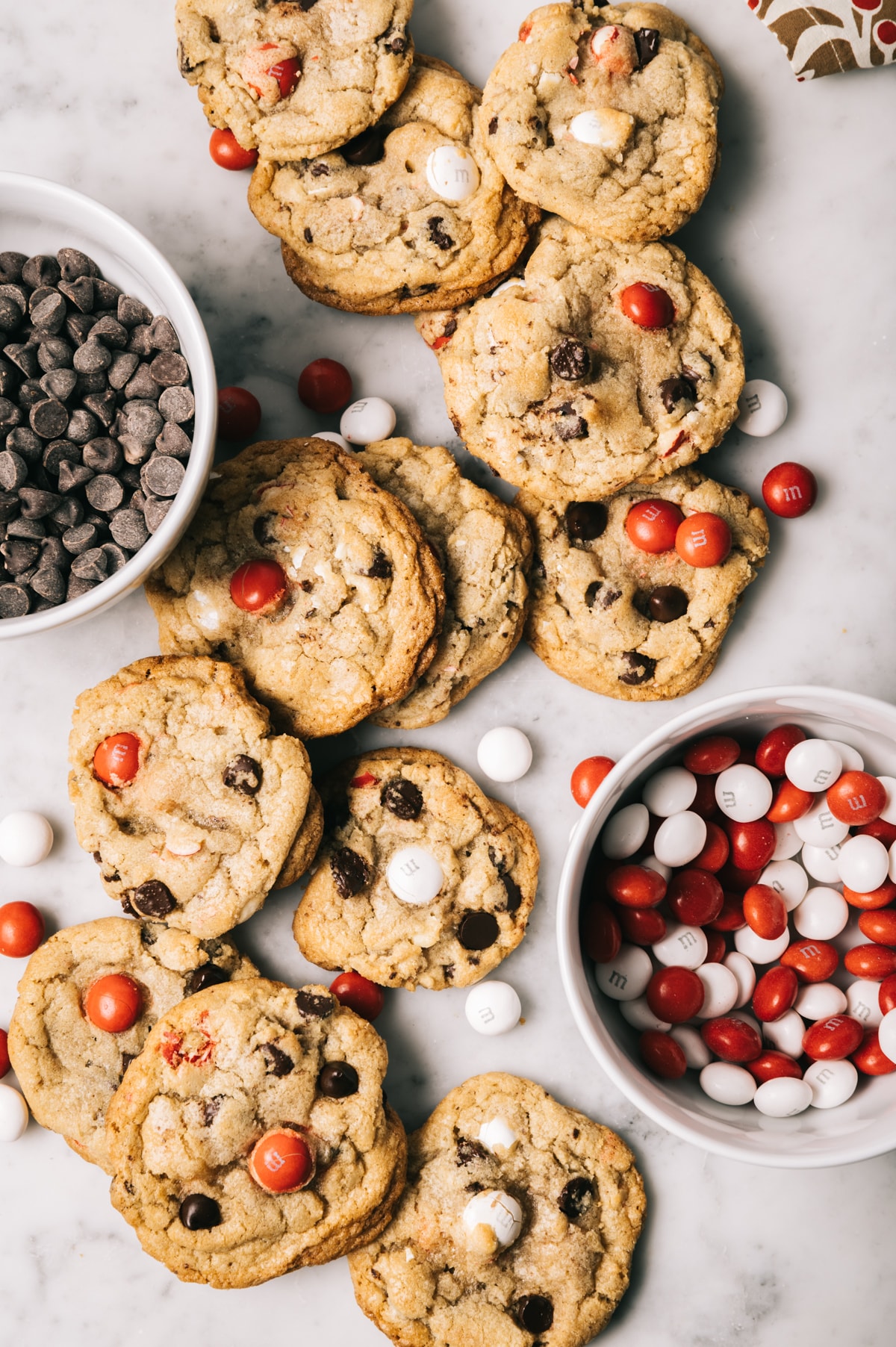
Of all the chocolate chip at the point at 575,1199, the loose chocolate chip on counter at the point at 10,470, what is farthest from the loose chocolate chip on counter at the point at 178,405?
the chocolate chip at the point at 575,1199

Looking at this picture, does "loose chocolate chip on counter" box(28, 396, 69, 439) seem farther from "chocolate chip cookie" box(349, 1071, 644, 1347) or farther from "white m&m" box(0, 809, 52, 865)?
"chocolate chip cookie" box(349, 1071, 644, 1347)

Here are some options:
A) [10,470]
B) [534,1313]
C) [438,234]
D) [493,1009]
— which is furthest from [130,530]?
[534,1313]

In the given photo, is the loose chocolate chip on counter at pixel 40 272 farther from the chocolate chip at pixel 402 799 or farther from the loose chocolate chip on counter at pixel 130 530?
the chocolate chip at pixel 402 799

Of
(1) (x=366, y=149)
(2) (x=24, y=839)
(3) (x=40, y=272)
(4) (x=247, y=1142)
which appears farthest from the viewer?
(2) (x=24, y=839)

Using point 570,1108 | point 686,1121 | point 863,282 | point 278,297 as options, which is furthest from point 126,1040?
point 863,282

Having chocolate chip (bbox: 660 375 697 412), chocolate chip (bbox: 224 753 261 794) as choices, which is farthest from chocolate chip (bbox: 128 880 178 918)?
chocolate chip (bbox: 660 375 697 412)

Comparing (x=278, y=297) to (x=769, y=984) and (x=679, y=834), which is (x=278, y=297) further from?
(x=769, y=984)

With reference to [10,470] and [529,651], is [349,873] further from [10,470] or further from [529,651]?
[10,470]
